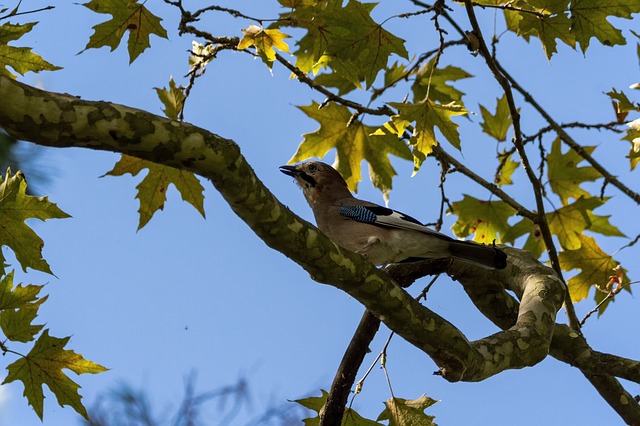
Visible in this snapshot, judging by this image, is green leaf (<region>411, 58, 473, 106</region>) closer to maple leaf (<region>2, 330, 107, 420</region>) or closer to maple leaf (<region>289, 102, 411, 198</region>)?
Result: maple leaf (<region>289, 102, 411, 198</region>)

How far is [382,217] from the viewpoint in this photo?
19.2 feet

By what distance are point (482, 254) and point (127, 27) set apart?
2623 mm

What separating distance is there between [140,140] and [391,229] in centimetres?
263

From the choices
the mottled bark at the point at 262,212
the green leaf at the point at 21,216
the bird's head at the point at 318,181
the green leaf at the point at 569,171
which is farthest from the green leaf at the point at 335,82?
the green leaf at the point at 21,216

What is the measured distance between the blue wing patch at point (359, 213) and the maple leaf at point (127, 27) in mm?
1764

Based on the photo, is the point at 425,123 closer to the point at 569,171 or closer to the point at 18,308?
the point at 569,171

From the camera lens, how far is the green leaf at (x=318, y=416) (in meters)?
5.13

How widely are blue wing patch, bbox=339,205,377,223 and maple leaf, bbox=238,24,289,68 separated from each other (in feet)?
4.12

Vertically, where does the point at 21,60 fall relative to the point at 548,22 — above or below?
below

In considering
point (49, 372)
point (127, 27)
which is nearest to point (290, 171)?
point (127, 27)

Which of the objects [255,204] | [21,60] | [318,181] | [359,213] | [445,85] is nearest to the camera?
[255,204]

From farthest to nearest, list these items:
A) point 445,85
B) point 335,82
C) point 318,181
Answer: point 445,85 < point 318,181 < point 335,82

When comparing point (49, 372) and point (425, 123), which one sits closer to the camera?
point (49, 372)

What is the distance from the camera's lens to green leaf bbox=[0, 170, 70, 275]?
4215 mm
